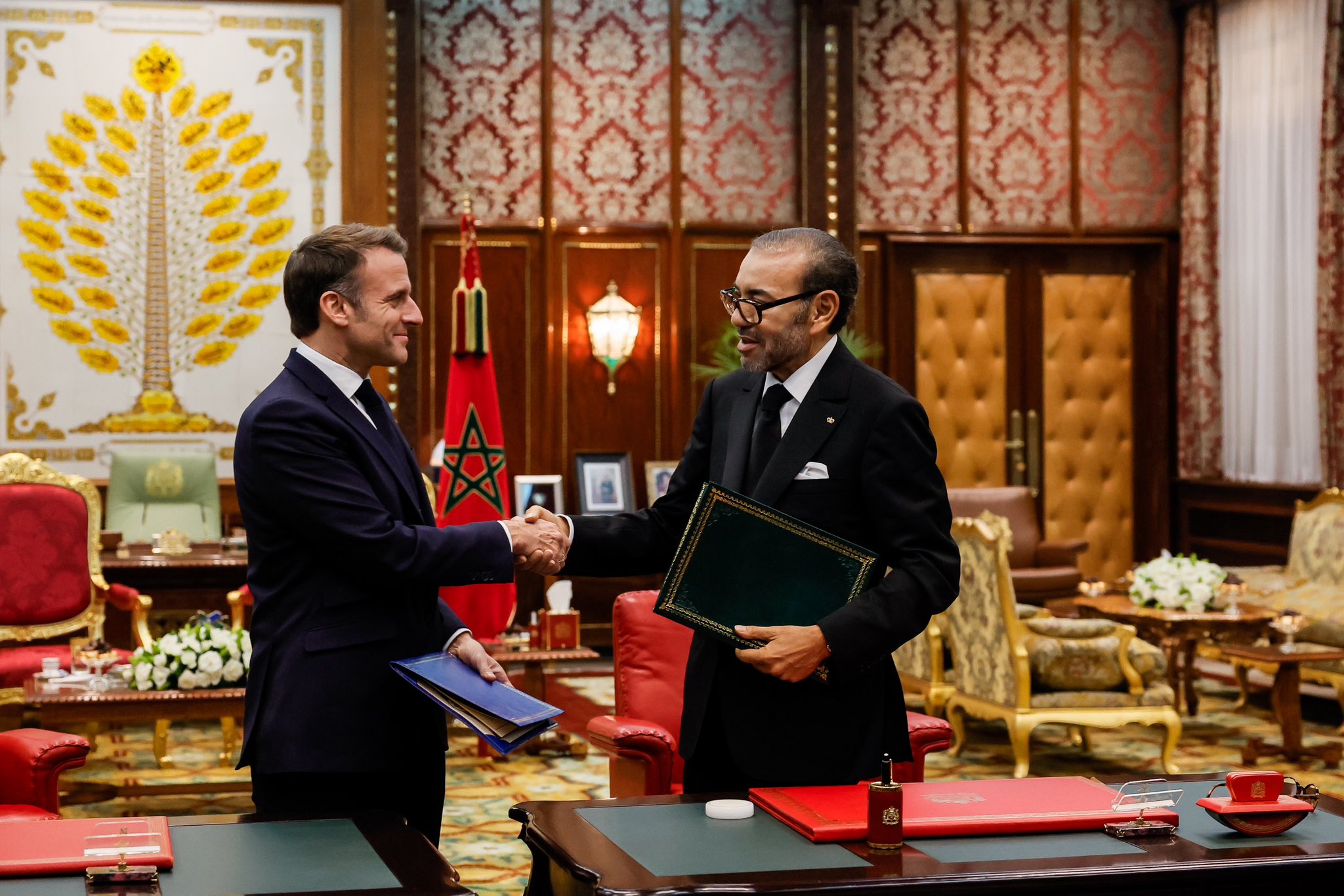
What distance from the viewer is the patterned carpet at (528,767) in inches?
196

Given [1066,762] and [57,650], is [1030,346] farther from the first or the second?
[57,650]

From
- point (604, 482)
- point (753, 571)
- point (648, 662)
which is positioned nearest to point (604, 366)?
point (604, 482)

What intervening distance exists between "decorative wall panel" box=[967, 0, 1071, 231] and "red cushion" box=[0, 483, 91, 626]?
617cm

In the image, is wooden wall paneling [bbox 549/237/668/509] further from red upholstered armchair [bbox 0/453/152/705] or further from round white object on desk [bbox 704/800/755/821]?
round white object on desk [bbox 704/800/755/821]

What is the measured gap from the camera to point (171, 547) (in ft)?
23.8

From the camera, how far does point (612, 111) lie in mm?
9617

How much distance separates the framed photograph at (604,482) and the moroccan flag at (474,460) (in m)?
2.69

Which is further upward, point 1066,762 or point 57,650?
point 57,650

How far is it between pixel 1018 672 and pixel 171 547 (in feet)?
13.3

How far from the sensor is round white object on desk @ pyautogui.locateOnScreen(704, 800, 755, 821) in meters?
2.14

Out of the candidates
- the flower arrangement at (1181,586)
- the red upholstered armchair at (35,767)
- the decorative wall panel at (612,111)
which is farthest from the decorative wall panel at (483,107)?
the red upholstered armchair at (35,767)

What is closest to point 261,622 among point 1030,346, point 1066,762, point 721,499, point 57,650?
point 721,499

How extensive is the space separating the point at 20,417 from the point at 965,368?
5.99 m

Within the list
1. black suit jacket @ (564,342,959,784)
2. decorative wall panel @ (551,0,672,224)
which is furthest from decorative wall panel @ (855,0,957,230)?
black suit jacket @ (564,342,959,784)
